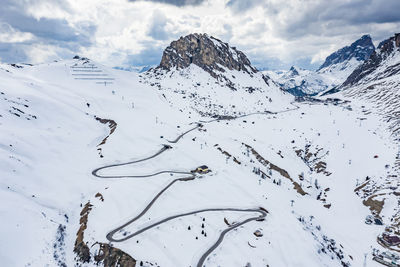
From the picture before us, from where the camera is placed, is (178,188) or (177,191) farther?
(178,188)

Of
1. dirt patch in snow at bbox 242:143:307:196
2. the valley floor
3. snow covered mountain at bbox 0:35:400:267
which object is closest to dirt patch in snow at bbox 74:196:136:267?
snow covered mountain at bbox 0:35:400:267

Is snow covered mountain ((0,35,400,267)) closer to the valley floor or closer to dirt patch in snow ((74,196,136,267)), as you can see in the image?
dirt patch in snow ((74,196,136,267))

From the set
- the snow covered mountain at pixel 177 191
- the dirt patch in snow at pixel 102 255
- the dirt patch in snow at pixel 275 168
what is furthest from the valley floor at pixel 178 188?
the dirt patch in snow at pixel 275 168

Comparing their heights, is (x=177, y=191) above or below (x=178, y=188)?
below

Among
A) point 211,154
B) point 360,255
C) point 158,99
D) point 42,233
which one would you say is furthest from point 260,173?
point 158,99

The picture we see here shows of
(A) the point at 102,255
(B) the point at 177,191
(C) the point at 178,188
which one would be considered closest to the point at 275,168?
(C) the point at 178,188

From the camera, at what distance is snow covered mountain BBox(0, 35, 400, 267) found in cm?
3572

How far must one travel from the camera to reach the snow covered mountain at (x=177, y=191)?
117 feet

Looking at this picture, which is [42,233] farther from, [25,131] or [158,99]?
[158,99]

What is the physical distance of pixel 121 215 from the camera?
42.4 meters

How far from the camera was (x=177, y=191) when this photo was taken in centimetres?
5369

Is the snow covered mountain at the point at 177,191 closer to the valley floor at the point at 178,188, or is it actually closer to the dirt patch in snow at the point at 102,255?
the dirt patch in snow at the point at 102,255

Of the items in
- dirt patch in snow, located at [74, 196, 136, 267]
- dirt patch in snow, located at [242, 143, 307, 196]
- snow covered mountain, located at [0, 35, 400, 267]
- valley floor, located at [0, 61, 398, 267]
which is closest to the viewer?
dirt patch in snow, located at [74, 196, 136, 267]

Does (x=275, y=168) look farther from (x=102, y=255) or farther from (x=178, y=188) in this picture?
(x=102, y=255)
